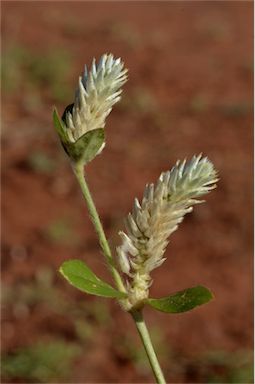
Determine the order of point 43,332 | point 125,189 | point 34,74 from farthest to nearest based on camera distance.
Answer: point 34,74 → point 125,189 → point 43,332

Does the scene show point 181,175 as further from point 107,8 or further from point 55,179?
point 107,8

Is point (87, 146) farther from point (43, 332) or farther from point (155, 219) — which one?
point (43, 332)

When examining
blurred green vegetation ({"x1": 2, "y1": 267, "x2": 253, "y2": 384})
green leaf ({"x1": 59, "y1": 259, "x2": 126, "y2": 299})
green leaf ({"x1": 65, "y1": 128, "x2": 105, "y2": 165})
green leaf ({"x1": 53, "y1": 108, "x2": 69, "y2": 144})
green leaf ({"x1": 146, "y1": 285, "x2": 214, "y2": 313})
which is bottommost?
green leaf ({"x1": 146, "y1": 285, "x2": 214, "y2": 313})

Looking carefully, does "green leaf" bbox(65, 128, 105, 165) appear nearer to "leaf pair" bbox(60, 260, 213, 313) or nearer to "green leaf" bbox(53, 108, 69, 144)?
"green leaf" bbox(53, 108, 69, 144)

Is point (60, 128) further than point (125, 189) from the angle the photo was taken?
No

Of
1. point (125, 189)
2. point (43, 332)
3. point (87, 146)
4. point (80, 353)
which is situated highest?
point (125, 189)

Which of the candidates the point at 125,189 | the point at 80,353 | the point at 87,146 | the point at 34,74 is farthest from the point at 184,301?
the point at 34,74

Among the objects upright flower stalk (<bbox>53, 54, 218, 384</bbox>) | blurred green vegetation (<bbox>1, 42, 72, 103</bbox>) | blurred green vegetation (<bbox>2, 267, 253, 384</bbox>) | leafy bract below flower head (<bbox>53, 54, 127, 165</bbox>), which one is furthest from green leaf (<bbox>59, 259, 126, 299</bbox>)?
blurred green vegetation (<bbox>1, 42, 72, 103</bbox>)
